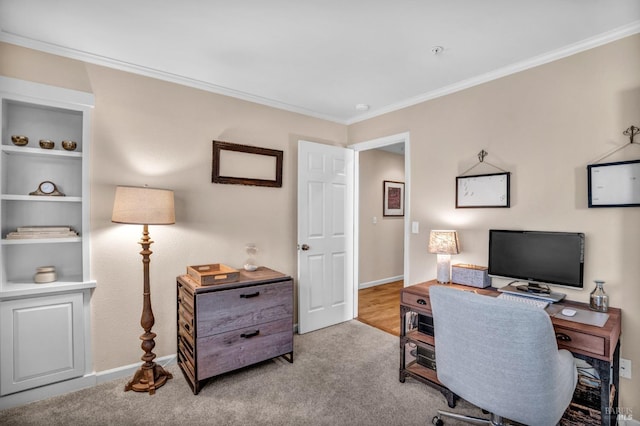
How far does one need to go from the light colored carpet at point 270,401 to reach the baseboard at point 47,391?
0.04 m

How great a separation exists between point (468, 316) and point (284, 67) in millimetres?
2209

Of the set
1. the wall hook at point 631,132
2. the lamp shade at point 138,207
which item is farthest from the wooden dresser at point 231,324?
the wall hook at point 631,132

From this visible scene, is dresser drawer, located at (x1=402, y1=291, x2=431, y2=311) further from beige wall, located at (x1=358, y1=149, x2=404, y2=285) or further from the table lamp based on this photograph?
beige wall, located at (x1=358, y1=149, x2=404, y2=285)

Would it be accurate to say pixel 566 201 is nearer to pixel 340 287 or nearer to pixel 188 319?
pixel 340 287

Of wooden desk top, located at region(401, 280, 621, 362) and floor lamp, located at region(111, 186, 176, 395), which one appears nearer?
wooden desk top, located at region(401, 280, 621, 362)

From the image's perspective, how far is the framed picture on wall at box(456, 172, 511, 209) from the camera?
252 centimetres

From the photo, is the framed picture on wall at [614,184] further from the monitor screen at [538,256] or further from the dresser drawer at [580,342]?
the dresser drawer at [580,342]

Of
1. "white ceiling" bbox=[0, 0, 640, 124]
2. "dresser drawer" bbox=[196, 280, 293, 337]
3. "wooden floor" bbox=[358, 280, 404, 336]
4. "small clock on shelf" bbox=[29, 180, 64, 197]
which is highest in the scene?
"white ceiling" bbox=[0, 0, 640, 124]

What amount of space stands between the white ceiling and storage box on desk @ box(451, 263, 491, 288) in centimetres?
159

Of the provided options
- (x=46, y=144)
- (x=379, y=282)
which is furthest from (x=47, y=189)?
(x=379, y=282)

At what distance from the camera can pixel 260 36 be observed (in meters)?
2.10

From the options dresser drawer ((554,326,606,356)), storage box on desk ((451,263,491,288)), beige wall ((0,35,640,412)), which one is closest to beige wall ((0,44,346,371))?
beige wall ((0,35,640,412))

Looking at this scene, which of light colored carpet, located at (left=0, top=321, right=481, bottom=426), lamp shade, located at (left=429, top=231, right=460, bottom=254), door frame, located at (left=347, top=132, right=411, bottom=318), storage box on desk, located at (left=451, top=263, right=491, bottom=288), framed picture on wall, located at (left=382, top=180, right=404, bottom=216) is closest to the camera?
light colored carpet, located at (left=0, top=321, right=481, bottom=426)

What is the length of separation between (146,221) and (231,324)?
100 centimetres
